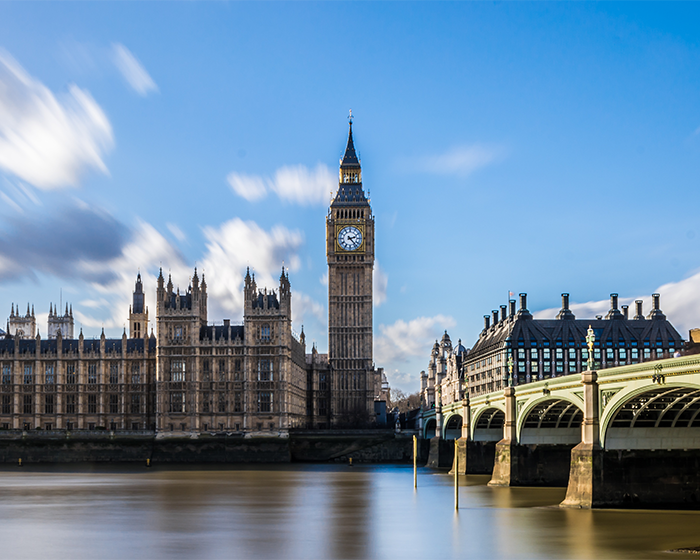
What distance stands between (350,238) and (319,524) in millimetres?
121087

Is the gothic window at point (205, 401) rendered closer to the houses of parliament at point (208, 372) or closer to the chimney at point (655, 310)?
the houses of parliament at point (208, 372)

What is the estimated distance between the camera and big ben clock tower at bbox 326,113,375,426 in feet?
533

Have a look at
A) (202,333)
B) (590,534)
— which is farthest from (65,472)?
(590,534)

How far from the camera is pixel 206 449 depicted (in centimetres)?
13525

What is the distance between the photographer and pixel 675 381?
4753cm

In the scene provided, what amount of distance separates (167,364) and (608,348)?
73.0 m

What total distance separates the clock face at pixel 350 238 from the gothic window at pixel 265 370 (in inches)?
1255

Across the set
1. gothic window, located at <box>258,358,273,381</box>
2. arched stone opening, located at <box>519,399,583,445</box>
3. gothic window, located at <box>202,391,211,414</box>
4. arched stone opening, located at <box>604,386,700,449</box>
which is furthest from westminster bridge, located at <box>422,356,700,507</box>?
gothic window, located at <box>202,391,211,414</box>

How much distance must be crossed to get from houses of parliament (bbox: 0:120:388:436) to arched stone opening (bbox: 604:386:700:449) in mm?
91714

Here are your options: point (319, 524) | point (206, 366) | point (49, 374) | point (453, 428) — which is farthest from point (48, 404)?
point (319, 524)

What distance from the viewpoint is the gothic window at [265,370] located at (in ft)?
477

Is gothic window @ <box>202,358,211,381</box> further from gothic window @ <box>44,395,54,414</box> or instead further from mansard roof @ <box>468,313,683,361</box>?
mansard roof @ <box>468,313,683,361</box>

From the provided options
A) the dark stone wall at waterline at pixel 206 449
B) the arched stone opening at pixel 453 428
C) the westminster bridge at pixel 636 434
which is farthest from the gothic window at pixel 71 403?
the westminster bridge at pixel 636 434

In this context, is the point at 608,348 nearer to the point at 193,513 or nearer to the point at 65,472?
the point at 65,472
